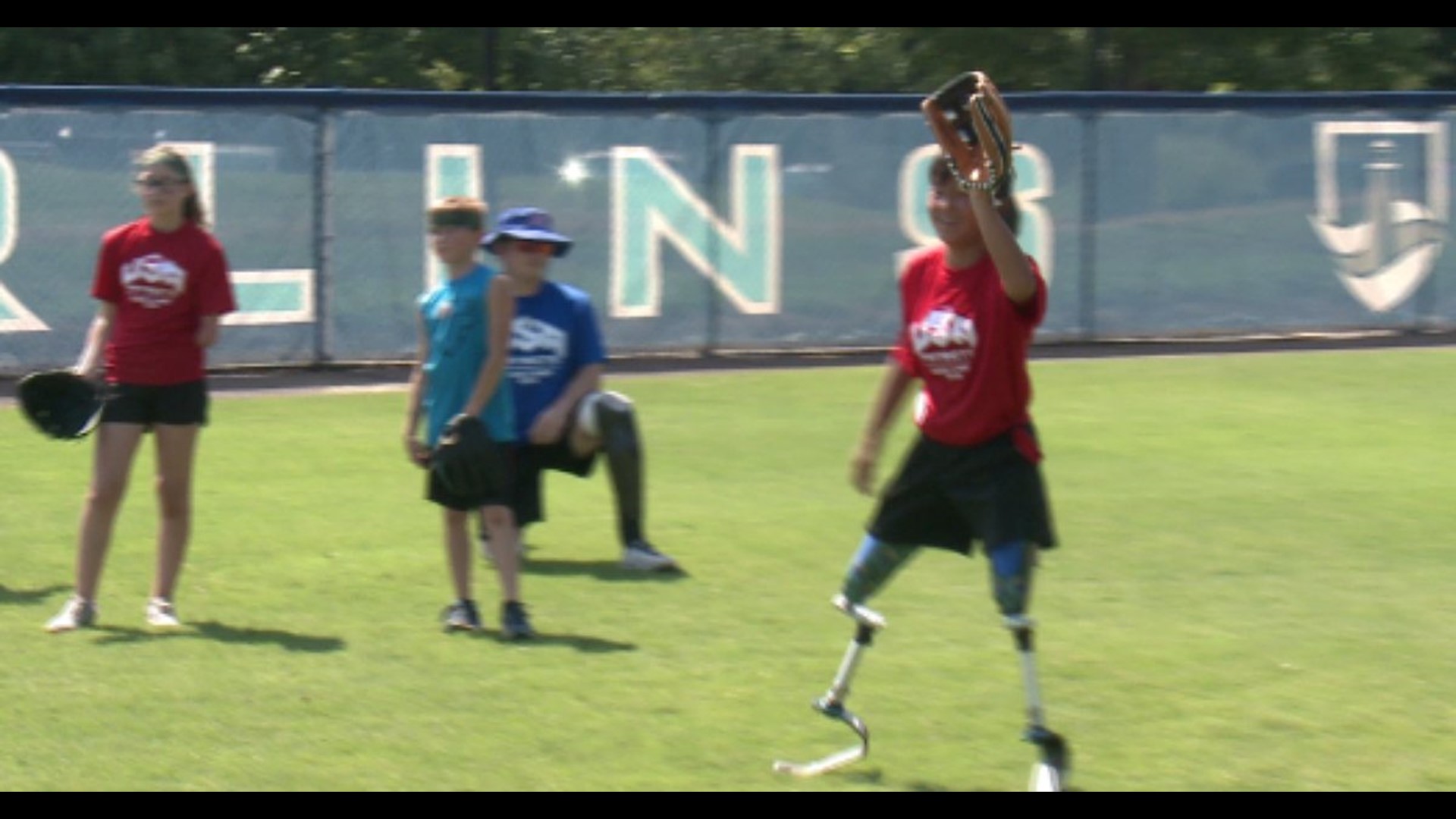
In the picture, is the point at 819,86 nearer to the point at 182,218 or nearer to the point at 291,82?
the point at 291,82

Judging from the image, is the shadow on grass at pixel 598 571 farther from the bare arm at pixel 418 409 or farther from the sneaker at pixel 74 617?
the sneaker at pixel 74 617

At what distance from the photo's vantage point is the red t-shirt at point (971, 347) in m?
5.30

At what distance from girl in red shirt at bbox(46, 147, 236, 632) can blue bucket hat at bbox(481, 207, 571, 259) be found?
1331 millimetres

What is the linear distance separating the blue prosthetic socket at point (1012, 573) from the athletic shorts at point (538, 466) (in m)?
2.82

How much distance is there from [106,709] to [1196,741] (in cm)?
322

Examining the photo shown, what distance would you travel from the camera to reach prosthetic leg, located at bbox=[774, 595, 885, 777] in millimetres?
5531

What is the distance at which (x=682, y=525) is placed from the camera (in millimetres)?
9578

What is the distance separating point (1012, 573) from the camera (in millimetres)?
5363

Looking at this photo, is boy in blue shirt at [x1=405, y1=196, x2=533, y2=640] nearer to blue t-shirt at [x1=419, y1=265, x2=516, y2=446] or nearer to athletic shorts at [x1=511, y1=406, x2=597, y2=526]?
blue t-shirt at [x1=419, y1=265, x2=516, y2=446]

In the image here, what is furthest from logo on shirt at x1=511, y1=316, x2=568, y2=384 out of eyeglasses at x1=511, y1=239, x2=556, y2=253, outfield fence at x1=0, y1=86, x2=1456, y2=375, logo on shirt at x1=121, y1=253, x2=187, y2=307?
outfield fence at x1=0, y1=86, x2=1456, y2=375

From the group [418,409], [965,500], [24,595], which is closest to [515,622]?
[418,409]

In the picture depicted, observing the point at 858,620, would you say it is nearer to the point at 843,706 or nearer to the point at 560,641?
the point at 843,706
